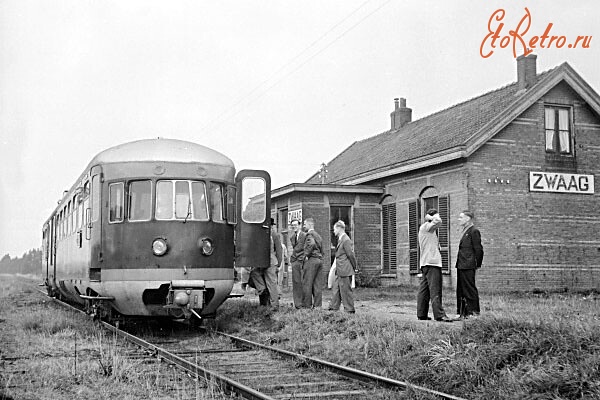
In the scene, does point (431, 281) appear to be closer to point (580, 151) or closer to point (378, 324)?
point (378, 324)

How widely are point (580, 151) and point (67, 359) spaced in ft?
57.6

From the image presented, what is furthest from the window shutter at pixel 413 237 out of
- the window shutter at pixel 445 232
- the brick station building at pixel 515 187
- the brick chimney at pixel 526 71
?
the brick chimney at pixel 526 71

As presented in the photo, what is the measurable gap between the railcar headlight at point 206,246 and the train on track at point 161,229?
2 centimetres

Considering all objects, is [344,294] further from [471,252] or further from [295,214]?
[295,214]

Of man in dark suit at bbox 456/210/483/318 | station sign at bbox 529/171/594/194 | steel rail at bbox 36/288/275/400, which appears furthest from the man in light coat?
station sign at bbox 529/171/594/194

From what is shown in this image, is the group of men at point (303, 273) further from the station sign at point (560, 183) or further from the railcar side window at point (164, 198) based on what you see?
the station sign at point (560, 183)

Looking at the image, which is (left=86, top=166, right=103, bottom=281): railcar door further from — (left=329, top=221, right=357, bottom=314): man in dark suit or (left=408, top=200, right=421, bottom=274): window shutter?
(left=408, top=200, right=421, bottom=274): window shutter

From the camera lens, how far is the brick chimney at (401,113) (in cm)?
3102

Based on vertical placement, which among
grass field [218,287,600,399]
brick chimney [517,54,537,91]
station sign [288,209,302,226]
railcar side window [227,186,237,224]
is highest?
brick chimney [517,54,537,91]

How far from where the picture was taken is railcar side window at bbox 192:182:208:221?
442 inches

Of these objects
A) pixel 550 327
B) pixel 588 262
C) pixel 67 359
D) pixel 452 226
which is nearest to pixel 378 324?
pixel 550 327

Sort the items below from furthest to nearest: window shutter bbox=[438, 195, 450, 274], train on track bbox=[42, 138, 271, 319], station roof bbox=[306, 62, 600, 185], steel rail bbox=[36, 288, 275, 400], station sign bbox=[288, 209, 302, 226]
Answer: station sign bbox=[288, 209, 302, 226]
window shutter bbox=[438, 195, 450, 274]
station roof bbox=[306, 62, 600, 185]
train on track bbox=[42, 138, 271, 319]
steel rail bbox=[36, 288, 275, 400]

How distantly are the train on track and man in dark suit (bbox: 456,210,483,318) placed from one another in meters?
3.69

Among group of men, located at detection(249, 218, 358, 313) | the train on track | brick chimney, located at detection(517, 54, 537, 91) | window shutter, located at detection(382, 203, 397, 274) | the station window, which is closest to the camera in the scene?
the train on track
